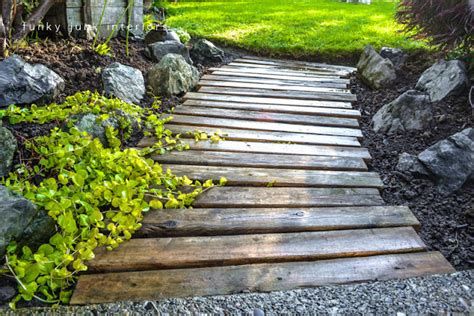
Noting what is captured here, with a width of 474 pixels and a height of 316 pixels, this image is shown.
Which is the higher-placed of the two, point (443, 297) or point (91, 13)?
point (91, 13)

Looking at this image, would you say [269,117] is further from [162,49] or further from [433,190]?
[162,49]

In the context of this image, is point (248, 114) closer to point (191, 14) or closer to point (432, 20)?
point (432, 20)

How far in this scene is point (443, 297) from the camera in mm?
1595

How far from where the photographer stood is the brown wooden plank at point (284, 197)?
227 centimetres

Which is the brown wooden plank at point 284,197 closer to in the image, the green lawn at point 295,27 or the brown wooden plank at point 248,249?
the brown wooden plank at point 248,249

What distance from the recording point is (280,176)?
8.47 feet

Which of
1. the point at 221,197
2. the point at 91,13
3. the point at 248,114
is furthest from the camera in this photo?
the point at 91,13

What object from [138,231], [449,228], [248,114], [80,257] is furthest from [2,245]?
[248,114]

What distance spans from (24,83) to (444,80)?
3.25m

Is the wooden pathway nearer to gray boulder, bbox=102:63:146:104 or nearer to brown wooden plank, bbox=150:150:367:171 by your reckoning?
brown wooden plank, bbox=150:150:367:171

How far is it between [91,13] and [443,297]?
14.5 ft

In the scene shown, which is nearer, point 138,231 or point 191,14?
point 138,231

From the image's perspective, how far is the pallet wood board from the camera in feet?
10.3

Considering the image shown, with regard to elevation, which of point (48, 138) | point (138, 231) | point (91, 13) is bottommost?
point (138, 231)
